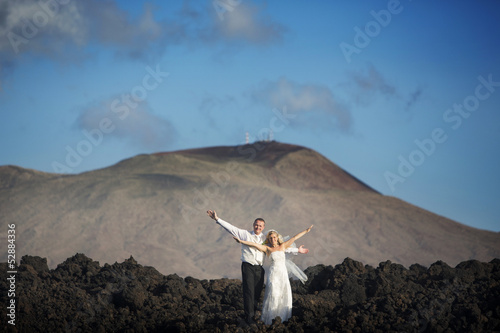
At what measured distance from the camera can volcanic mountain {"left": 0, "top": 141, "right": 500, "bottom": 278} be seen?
2233 inches

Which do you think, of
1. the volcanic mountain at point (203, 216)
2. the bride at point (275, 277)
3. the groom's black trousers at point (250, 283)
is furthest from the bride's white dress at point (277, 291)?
the volcanic mountain at point (203, 216)

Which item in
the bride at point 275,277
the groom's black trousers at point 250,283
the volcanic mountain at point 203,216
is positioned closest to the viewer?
the bride at point 275,277

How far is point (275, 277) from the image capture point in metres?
12.3

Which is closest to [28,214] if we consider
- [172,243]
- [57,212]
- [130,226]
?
[57,212]

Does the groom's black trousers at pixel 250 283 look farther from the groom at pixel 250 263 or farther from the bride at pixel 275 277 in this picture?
the bride at pixel 275 277

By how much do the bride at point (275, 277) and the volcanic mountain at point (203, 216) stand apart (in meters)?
38.6

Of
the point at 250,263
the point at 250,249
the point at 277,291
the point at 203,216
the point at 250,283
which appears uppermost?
the point at 203,216

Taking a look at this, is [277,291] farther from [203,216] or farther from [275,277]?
[203,216]

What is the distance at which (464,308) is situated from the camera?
41.5 feet

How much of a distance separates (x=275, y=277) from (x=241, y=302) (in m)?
3.04

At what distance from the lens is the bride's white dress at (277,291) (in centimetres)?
1235

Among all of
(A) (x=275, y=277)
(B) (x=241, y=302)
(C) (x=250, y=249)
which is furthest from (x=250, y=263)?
(B) (x=241, y=302)

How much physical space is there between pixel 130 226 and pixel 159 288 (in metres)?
46.5

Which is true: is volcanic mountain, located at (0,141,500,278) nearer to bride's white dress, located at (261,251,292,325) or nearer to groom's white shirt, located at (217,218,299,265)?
bride's white dress, located at (261,251,292,325)
